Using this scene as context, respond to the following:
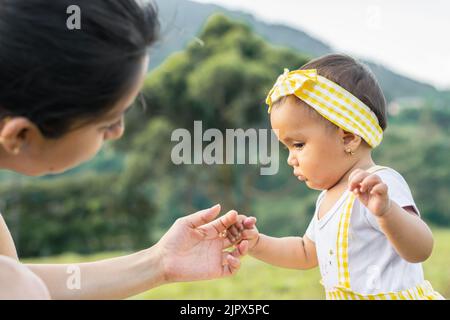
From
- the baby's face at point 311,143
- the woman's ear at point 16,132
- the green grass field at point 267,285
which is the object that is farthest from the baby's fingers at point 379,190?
the green grass field at point 267,285

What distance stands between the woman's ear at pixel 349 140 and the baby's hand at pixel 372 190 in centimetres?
28

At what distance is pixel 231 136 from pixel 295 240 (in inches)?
187

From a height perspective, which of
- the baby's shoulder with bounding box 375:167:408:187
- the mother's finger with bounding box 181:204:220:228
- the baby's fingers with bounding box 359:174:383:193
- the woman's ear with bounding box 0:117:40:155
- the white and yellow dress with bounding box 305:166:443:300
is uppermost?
the baby's shoulder with bounding box 375:167:408:187

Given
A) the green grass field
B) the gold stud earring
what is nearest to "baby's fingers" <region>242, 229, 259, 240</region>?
the gold stud earring

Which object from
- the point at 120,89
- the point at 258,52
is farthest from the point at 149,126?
the point at 120,89

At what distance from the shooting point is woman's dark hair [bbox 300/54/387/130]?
140 centimetres

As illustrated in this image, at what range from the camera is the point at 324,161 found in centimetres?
138

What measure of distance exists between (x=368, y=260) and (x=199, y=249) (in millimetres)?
350

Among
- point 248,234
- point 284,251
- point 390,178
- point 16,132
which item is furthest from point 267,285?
point 16,132

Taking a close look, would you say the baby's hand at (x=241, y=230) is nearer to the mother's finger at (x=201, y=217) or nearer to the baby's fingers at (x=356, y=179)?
the mother's finger at (x=201, y=217)

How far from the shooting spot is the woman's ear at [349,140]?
138 centimetres

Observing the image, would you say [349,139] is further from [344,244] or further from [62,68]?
[62,68]

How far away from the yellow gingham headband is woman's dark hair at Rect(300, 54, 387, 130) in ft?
0.05

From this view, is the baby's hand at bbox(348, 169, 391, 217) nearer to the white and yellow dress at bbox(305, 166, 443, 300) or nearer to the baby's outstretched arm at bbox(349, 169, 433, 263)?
the baby's outstretched arm at bbox(349, 169, 433, 263)
